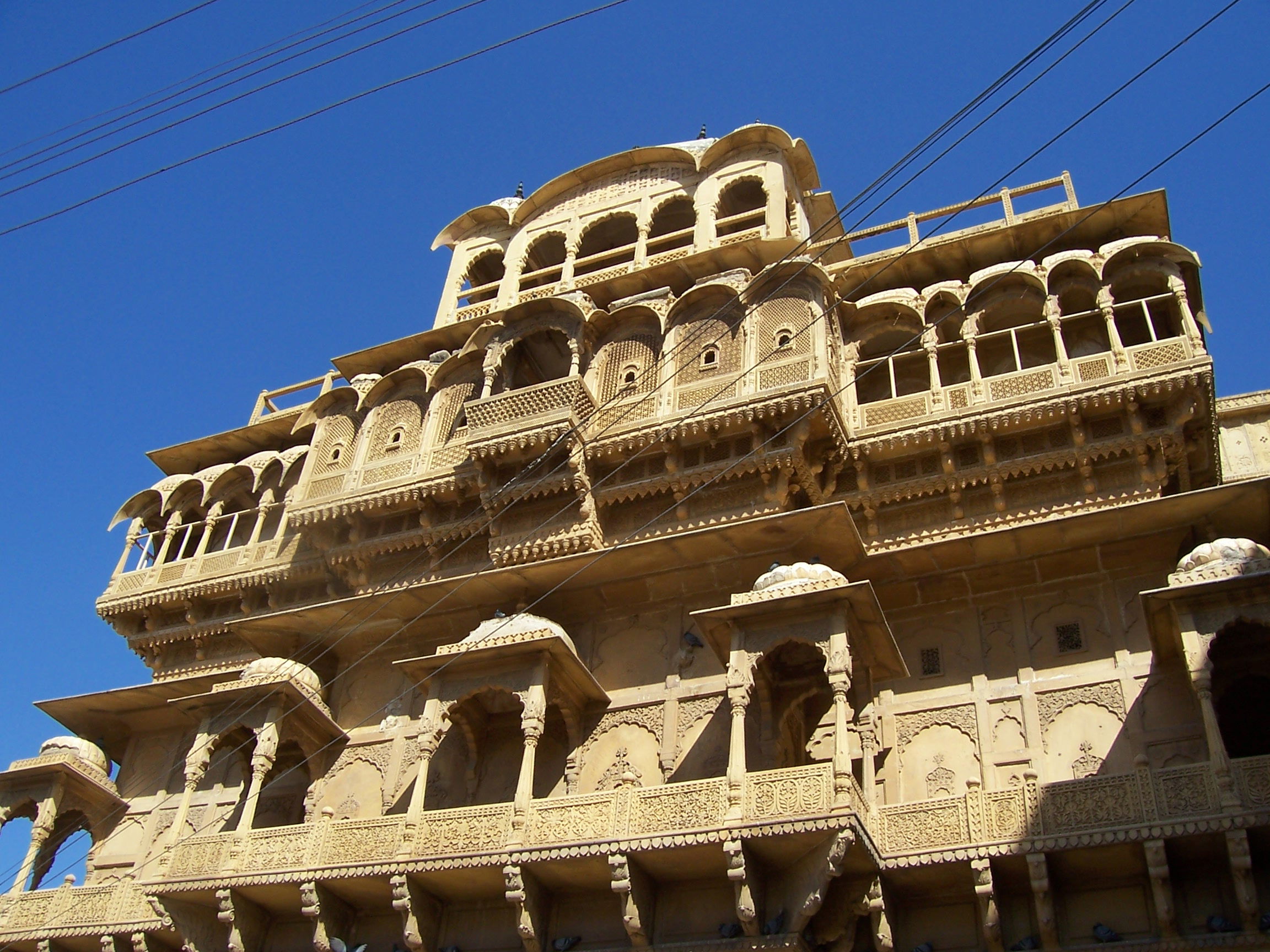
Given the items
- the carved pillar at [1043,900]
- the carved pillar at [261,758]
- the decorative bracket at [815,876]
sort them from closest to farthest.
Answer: the carved pillar at [1043,900] → the decorative bracket at [815,876] → the carved pillar at [261,758]

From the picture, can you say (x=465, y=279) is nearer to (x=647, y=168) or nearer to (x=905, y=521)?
(x=647, y=168)

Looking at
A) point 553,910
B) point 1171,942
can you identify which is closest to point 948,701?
point 1171,942

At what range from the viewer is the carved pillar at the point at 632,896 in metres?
11.2

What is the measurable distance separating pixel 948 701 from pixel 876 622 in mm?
1197

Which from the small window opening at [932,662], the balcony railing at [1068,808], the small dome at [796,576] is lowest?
the balcony railing at [1068,808]

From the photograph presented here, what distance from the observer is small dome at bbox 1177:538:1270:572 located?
1098 centimetres

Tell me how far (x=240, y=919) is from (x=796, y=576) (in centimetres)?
690

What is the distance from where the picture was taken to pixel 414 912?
39.7 feet

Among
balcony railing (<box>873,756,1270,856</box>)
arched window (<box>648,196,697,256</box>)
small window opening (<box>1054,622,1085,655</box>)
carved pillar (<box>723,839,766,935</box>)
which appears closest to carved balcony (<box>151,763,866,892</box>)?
carved pillar (<box>723,839,766,935</box>)

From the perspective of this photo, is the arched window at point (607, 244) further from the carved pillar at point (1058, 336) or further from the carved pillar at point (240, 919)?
the carved pillar at point (240, 919)

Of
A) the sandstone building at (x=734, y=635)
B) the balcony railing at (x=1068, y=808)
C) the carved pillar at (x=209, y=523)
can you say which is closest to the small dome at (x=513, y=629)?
the sandstone building at (x=734, y=635)

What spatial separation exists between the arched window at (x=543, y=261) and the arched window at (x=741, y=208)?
8.63ft

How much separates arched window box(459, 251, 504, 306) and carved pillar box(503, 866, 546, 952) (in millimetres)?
10674

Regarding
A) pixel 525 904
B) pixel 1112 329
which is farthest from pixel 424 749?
pixel 1112 329
